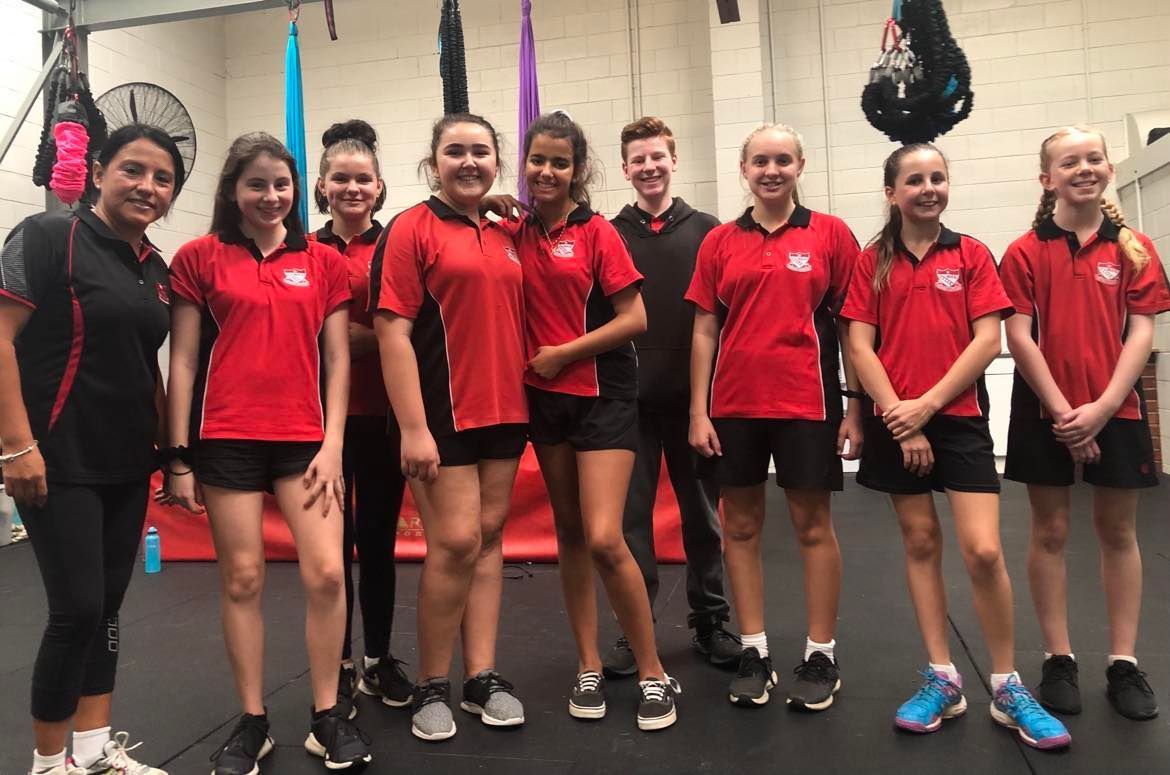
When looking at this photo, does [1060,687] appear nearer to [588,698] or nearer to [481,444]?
[588,698]

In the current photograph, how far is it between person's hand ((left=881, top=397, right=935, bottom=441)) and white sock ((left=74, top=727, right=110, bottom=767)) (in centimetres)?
169

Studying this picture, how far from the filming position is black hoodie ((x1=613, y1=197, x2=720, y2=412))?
2.19 meters

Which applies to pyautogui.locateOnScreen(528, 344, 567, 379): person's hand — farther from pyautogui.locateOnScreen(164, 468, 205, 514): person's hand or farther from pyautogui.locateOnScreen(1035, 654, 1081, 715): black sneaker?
pyautogui.locateOnScreen(1035, 654, 1081, 715): black sneaker

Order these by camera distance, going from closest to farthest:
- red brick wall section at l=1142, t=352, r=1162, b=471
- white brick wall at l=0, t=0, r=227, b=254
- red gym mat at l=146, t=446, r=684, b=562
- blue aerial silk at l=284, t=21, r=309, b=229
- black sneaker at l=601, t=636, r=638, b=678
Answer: black sneaker at l=601, t=636, r=638, b=678
blue aerial silk at l=284, t=21, r=309, b=229
red gym mat at l=146, t=446, r=684, b=562
white brick wall at l=0, t=0, r=227, b=254
red brick wall section at l=1142, t=352, r=1162, b=471

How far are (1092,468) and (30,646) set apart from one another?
3.05 meters

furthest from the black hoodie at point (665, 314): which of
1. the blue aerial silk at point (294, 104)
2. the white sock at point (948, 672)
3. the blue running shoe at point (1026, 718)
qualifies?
the blue aerial silk at point (294, 104)

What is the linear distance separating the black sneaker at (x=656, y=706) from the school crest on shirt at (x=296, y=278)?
1.13 metres

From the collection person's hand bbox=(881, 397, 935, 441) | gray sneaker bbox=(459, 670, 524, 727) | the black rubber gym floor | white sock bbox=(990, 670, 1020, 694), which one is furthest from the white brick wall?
white sock bbox=(990, 670, 1020, 694)

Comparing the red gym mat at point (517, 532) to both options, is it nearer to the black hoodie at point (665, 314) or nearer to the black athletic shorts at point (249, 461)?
the black hoodie at point (665, 314)

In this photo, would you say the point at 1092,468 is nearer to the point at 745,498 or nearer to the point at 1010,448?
the point at 1010,448

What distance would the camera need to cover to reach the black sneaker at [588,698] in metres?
1.81

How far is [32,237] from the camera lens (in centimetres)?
139

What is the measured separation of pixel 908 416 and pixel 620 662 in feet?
3.15

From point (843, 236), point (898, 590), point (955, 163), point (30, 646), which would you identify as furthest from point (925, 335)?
point (955, 163)
